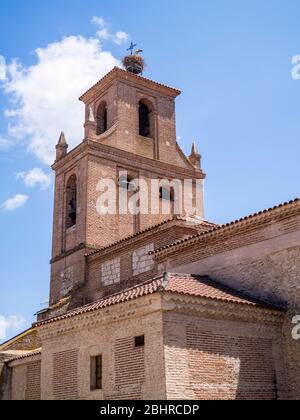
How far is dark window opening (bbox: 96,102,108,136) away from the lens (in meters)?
28.3

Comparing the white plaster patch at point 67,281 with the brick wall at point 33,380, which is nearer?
the brick wall at point 33,380

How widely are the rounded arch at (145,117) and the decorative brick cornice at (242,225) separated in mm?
12801

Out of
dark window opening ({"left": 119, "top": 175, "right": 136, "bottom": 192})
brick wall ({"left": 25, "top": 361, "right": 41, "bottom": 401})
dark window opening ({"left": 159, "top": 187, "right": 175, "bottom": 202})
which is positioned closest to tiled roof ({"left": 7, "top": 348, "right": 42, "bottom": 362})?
brick wall ({"left": 25, "top": 361, "right": 41, "bottom": 401})

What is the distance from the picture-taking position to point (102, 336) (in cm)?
1282

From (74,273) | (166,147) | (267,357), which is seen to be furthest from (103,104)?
(267,357)

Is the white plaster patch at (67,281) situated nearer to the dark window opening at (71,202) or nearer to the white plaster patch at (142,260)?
the dark window opening at (71,202)

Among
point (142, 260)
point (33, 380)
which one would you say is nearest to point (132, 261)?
point (142, 260)

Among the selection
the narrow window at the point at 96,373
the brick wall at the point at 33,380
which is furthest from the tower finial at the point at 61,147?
the narrow window at the point at 96,373

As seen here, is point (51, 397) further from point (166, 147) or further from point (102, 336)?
point (166, 147)

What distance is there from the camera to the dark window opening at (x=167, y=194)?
26.7 m

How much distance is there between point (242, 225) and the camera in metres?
14.7

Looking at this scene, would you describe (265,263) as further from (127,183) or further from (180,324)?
(127,183)

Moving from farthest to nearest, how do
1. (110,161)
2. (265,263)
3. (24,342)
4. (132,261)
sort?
1. (110,161)
2. (24,342)
3. (132,261)
4. (265,263)

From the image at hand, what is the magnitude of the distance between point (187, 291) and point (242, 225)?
3.19 m
